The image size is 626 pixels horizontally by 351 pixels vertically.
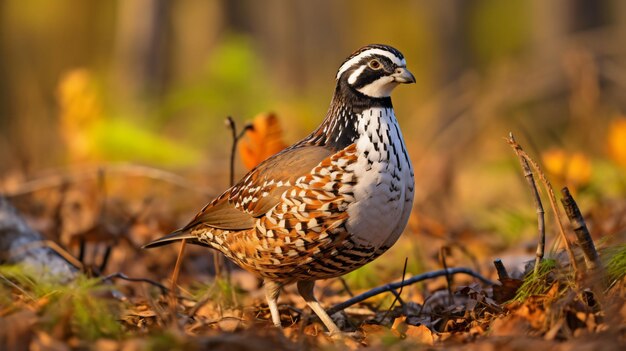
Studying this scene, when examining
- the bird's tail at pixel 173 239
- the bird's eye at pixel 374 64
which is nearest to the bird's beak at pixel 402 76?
the bird's eye at pixel 374 64

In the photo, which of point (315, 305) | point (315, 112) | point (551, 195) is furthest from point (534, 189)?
point (315, 112)

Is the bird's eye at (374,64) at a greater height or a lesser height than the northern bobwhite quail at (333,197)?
greater

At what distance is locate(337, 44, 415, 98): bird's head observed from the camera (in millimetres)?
4973

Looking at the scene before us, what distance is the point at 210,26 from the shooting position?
2322 centimetres

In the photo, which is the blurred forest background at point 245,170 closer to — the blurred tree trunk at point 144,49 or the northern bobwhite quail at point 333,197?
the blurred tree trunk at point 144,49

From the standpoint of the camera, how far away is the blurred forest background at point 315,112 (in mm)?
8875

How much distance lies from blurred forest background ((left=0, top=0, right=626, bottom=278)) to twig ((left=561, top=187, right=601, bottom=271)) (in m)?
1.21

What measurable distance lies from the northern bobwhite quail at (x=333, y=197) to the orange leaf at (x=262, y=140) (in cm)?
64

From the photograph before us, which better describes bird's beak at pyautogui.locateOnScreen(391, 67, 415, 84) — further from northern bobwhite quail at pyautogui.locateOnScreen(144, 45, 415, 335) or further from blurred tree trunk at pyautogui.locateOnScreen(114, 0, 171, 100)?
blurred tree trunk at pyautogui.locateOnScreen(114, 0, 171, 100)

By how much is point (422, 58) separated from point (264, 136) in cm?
3387

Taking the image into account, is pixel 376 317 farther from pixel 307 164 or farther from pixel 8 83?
pixel 8 83

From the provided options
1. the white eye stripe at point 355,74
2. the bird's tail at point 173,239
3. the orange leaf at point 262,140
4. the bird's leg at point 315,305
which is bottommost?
the bird's leg at point 315,305

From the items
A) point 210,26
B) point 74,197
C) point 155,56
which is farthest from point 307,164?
point 210,26

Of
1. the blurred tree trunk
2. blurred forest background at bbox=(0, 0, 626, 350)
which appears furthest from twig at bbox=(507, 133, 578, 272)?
the blurred tree trunk
